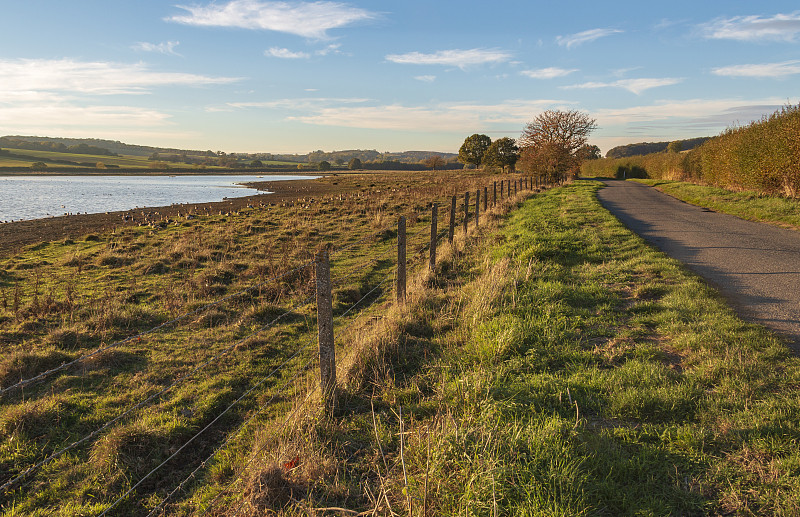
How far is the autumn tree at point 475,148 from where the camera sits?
94.9 m

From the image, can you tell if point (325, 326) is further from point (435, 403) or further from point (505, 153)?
point (505, 153)

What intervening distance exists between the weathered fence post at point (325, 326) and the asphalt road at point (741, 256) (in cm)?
551

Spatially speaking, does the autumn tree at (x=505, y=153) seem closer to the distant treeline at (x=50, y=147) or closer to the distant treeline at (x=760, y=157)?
the distant treeline at (x=760, y=157)

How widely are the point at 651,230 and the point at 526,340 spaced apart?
1094cm

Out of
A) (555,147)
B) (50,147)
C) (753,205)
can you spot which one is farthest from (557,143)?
(50,147)

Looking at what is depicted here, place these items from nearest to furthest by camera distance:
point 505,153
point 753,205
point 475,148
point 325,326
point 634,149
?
point 325,326
point 753,205
point 505,153
point 475,148
point 634,149

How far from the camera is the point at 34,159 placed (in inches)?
5305

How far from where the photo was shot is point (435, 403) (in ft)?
14.1

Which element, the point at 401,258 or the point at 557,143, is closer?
the point at 401,258

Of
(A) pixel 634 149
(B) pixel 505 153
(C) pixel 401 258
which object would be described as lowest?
(C) pixel 401 258

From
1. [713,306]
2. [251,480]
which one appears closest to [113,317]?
[251,480]

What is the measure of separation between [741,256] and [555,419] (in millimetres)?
8988

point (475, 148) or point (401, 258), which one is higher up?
point (475, 148)

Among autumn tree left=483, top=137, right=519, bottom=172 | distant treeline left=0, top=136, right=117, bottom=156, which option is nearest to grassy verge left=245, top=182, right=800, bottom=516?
autumn tree left=483, top=137, right=519, bottom=172
